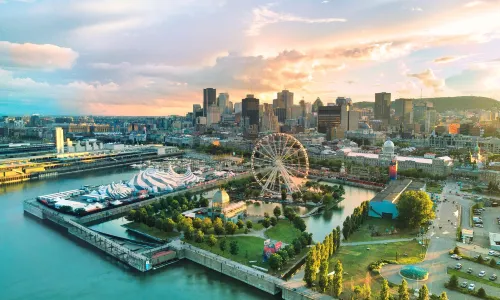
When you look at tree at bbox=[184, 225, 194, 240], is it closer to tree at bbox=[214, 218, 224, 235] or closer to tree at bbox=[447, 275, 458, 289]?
Answer: tree at bbox=[214, 218, 224, 235]

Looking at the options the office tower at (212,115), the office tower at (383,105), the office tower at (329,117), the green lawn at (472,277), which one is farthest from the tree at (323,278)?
the office tower at (212,115)

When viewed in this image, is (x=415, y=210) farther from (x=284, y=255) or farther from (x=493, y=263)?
(x=284, y=255)

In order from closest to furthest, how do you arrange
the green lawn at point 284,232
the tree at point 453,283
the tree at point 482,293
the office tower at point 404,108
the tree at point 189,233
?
the tree at point 482,293 < the tree at point 453,283 < the tree at point 189,233 < the green lawn at point 284,232 < the office tower at point 404,108

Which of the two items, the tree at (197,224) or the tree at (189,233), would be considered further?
the tree at (197,224)

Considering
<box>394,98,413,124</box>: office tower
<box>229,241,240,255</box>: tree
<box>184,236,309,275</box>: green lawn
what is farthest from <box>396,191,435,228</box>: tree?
<box>394,98,413,124</box>: office tower

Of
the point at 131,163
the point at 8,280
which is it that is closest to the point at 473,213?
the point at 8,280

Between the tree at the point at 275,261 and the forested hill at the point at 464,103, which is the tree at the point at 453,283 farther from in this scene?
the forested hill at the point at 464,103

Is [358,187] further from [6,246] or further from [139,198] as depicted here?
[6,246]

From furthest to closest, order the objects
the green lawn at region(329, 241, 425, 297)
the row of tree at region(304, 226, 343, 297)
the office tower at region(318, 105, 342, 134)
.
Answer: the office tower at region(318, 105, 342, 134) → the green lawn at region(329, 241, 425, 297) → the row of tree at region(304, 226, 343, 297)
